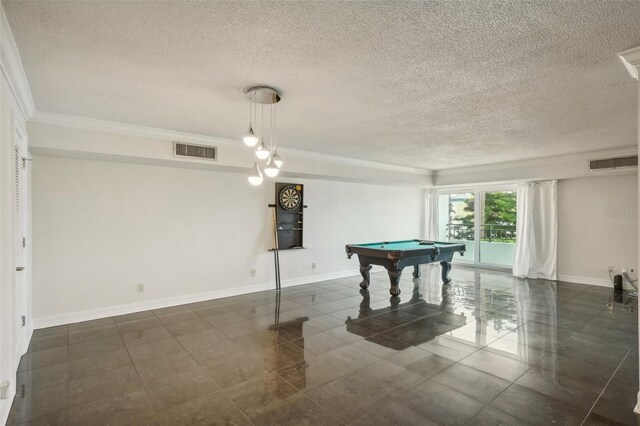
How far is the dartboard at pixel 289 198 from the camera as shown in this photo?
252 inches

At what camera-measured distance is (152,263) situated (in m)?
5.04

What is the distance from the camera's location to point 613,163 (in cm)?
607

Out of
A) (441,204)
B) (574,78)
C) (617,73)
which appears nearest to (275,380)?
(574,78)

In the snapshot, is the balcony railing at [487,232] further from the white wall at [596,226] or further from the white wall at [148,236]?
the white wall at [148,236]

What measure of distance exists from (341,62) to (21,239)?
3.60m

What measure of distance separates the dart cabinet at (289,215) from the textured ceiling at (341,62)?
2.00 m

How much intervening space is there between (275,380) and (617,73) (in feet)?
12.6

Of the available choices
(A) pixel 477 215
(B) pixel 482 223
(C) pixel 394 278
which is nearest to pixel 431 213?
(A) pixel 477 215

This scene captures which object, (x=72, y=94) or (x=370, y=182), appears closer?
(x=72, y=94)

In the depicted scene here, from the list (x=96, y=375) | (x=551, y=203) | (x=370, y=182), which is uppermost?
(x=370, y=182)

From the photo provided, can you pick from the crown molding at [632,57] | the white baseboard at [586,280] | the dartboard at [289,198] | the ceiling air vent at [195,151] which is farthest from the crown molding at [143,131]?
the white baseboard at [586,280]

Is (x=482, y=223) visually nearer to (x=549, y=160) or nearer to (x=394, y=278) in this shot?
(x=549, y=160)

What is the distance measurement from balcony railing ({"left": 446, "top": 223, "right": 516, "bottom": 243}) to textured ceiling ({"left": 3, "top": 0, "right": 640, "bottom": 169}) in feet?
13.1

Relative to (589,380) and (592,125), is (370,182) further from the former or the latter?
(589,380)
